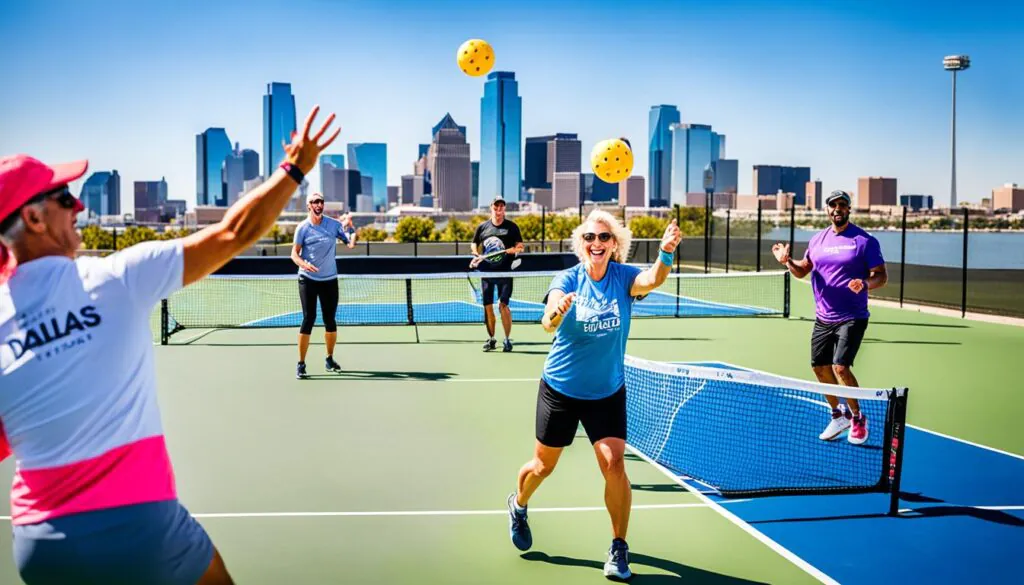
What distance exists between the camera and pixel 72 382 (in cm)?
251

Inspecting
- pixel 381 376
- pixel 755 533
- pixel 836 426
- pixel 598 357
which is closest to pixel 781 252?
pixel 836 426

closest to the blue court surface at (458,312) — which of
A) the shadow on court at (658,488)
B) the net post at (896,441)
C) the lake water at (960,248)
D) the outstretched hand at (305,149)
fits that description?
the lake water at (960,248)

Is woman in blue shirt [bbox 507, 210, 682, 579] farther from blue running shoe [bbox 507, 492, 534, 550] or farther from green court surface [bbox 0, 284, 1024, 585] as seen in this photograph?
green court surface [bbox 0, 284, 1024, 585]

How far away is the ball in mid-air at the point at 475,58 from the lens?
14.2 m

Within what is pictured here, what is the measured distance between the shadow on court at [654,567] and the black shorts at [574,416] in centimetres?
75

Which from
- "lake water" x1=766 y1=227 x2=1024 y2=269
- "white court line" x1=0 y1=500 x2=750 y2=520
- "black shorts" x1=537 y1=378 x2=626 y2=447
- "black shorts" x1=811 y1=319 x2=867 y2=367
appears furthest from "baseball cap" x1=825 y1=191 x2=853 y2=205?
"lake water" x1=766 y1=227 x2=1024 y2=269

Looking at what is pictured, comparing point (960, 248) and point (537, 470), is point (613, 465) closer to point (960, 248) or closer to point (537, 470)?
point (537, 470)

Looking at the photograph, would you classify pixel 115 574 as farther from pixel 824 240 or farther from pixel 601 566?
pixel 824 240

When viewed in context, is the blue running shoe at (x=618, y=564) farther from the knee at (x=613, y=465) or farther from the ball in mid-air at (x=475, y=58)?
the ball in mid-air at (x=475, y=58)

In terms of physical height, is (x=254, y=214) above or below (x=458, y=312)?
above

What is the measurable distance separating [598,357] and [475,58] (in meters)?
9.88

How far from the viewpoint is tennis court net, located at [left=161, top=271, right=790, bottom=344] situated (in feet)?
59.0

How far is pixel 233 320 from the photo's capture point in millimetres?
20344

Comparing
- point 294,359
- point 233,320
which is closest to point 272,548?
point 294,359
